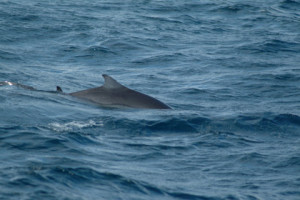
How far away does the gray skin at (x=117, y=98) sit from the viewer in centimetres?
1312

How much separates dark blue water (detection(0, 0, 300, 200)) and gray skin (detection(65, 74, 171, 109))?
1.02 ft

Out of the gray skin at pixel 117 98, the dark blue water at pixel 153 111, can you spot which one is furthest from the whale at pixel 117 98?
the dark blue water at pixel 153 111

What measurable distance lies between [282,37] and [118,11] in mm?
7997

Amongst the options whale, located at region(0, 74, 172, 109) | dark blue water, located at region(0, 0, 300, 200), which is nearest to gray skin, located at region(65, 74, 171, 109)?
whale, located at region(0, 74, 172, 109)

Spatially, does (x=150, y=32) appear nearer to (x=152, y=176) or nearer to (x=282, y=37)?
(x=282, y=37)

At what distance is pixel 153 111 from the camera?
12859 mm

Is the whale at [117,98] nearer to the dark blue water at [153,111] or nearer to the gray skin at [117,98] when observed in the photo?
the gray skin at [117,98]

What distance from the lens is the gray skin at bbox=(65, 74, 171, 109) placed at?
1312 cm

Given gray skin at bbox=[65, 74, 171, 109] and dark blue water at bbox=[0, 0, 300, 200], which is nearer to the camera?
dark blue water at bbox=[0, 0, 300, 200]

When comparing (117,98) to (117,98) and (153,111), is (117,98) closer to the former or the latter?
(117,98)

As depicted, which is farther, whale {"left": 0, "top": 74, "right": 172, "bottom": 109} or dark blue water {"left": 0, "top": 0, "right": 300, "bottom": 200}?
whale {"left": 0, "top": 74, "right": 172, "bottom": 109}

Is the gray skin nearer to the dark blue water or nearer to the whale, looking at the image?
the whale

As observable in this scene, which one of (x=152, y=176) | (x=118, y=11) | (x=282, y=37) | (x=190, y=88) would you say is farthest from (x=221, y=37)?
(x=152, y=176)

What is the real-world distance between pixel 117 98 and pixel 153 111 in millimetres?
850
